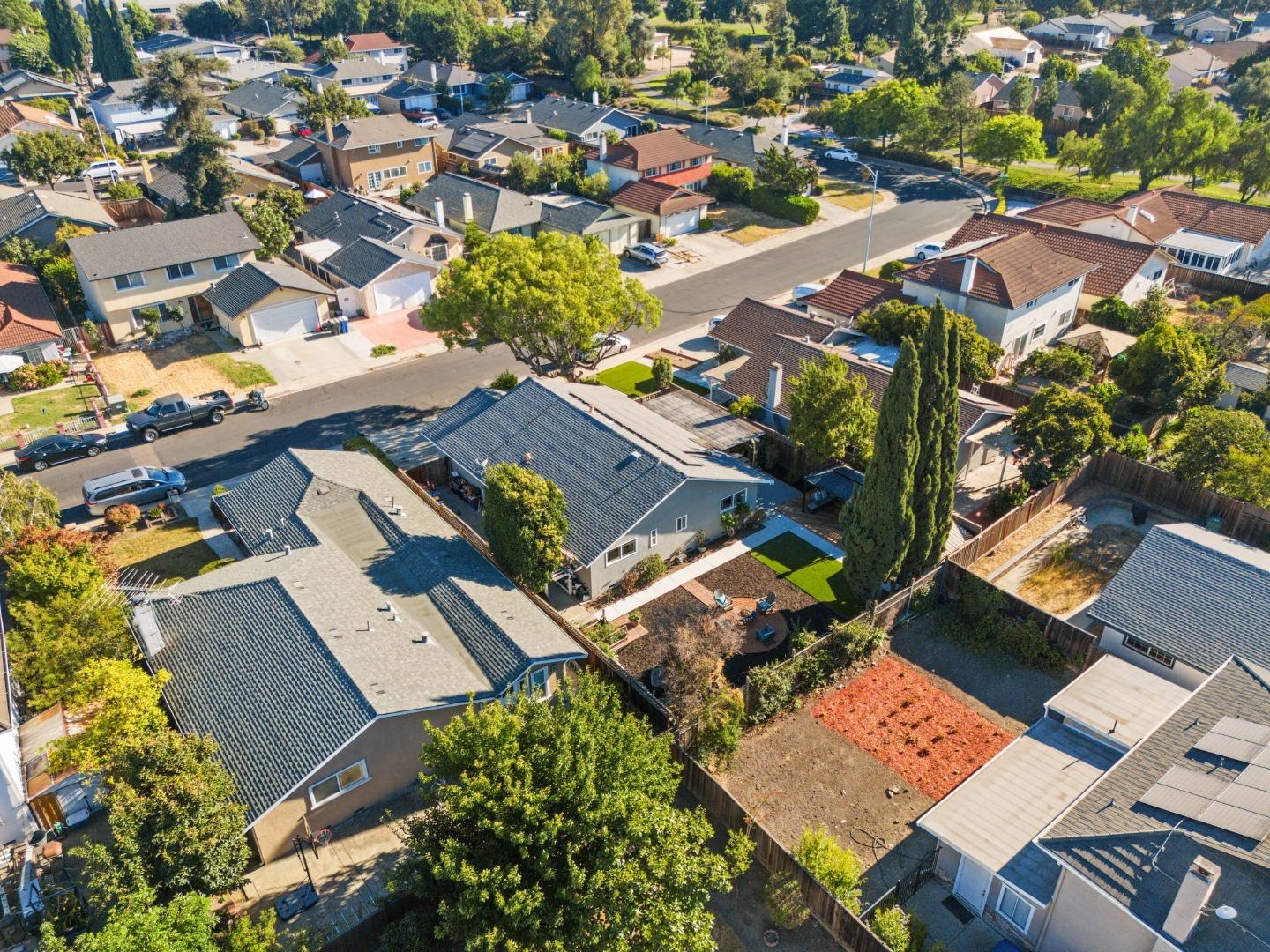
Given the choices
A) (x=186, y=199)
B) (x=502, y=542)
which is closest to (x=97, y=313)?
(x=186, y=199)

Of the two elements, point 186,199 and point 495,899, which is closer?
point 495,899

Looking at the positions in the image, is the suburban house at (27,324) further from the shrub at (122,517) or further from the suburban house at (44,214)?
the shrub at (122,517)

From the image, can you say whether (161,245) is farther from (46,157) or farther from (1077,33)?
(1077,33)

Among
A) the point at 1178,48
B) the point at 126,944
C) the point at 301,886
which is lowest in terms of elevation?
the point at 301,886

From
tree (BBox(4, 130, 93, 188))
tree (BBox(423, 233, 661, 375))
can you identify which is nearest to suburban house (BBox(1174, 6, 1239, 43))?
tree (BBox(423, 233, 661, 375))

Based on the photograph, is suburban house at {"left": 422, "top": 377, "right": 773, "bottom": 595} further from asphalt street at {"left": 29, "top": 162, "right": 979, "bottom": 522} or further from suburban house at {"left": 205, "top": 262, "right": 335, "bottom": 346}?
suburban house at {"left": 205, "top": 262, "right": 335, "bottom": 346}

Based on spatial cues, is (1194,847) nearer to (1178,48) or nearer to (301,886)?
(301,886)

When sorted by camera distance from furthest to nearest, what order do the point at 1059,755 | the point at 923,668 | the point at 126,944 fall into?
the point at 923,668 < the point at 1059,755 < the point at 126,944

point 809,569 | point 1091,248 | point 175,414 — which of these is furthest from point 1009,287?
point 175,414
